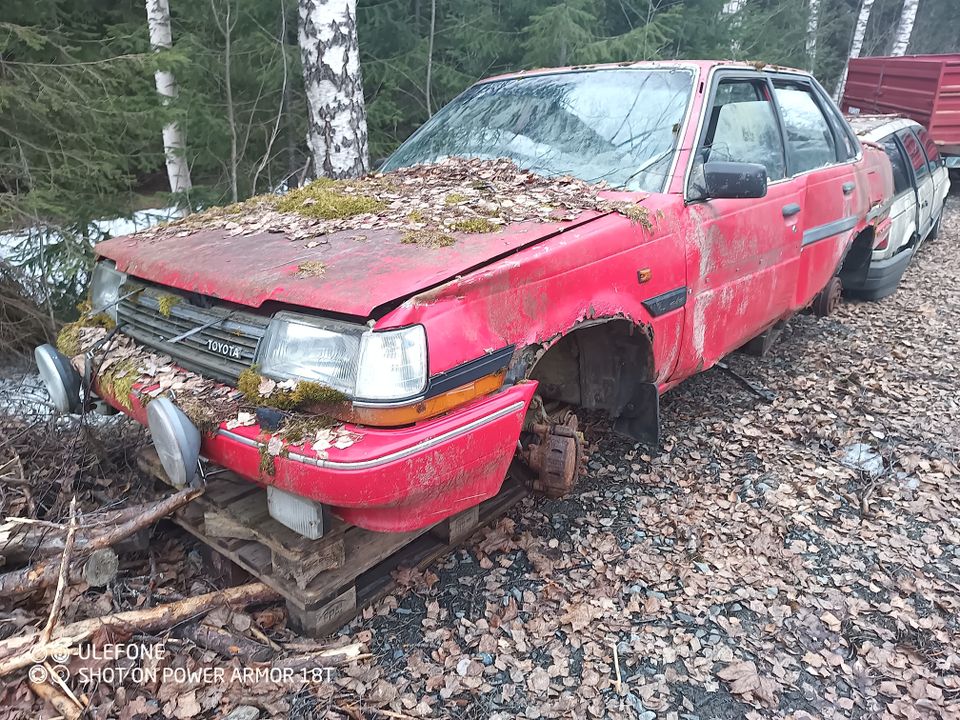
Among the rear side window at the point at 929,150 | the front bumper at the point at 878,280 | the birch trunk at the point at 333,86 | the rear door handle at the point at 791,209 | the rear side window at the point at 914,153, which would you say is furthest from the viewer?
the rear side window at the point at 929,150

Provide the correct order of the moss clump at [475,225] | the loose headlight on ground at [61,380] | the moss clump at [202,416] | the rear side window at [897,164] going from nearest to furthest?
1. the moss clump at [202,416]
2. the moss clump at [475,225]
3. the loose headlight on ground at [61,380]
4. the rear side window at [897,164]

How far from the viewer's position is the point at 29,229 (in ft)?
14.8

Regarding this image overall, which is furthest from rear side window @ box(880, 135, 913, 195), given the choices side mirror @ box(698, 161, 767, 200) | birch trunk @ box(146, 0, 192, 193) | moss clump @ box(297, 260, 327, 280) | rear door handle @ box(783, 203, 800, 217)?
birch trunk @ box(146, 0, 192, 193)

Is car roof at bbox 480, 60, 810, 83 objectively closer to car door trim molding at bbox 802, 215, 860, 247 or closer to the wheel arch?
car door trim molding at bbox 802, 215, 860, 247

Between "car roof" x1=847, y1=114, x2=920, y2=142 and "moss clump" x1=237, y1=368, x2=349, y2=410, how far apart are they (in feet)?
19.3

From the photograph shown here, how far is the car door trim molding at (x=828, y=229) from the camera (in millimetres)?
4098

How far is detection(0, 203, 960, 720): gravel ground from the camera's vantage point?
2.20 metres

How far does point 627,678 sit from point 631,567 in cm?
60

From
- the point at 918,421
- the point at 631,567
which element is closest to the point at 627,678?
the point at 631,567

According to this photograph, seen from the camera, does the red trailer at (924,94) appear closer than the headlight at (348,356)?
No

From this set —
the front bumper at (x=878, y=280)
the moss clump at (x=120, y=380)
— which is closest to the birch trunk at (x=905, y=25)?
the front bumper at (x=878, y=280)

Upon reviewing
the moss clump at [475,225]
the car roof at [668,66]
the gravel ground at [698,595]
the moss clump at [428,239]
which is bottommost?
the gravel ground at [698,595]

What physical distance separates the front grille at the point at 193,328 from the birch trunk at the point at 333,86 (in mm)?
3018

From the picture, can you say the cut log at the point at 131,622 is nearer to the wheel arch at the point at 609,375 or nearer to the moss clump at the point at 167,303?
the moss clump at the point at 167,303
